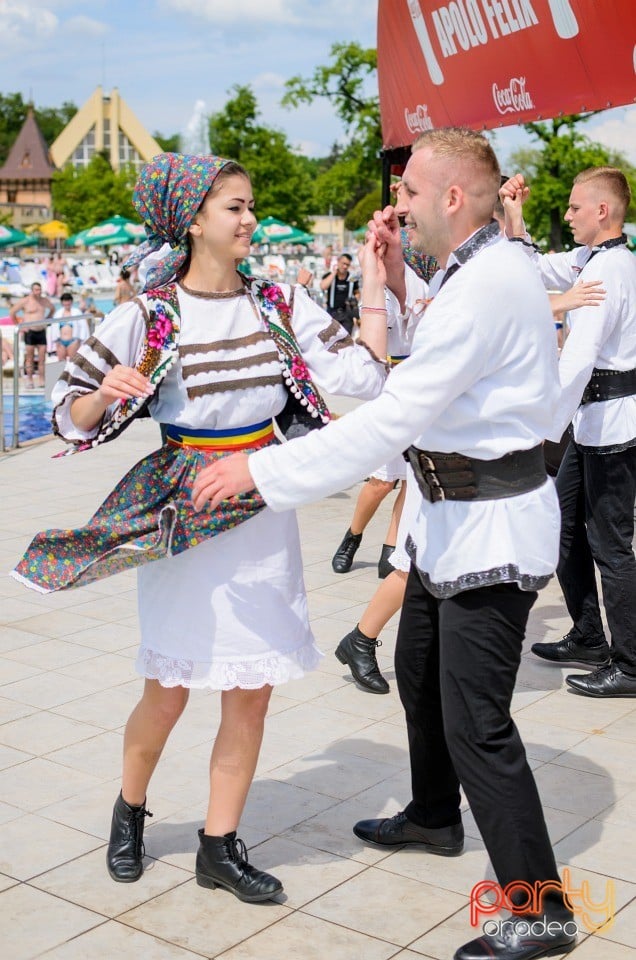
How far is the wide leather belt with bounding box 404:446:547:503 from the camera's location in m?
2.97

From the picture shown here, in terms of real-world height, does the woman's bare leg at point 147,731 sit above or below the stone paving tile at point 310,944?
above

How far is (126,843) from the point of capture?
3477 millimetres

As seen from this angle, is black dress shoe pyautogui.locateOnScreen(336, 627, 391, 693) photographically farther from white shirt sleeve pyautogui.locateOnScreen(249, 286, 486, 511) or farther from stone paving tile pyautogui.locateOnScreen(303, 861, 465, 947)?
white shirt sleeve pyautogui.locateOnScreen(249, 286, 486, 511)

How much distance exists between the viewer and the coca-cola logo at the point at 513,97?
30.4 feet

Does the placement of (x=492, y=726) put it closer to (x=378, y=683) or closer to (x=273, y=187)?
(x=378, y=683)

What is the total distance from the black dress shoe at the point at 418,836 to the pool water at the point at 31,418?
387 inches

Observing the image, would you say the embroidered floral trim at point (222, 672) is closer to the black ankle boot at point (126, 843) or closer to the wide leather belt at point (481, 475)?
the black ankle boot at point (126, 843)

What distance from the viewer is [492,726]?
9.92 feet

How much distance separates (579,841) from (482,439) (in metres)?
1.48

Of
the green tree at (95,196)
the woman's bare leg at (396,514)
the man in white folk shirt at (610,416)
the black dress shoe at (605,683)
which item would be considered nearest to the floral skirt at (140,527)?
the man in white folk shirt at (610,416)

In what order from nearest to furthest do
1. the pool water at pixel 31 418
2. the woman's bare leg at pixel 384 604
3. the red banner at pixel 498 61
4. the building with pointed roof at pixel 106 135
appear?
the woman's bare leg at pixel 384 604 → the red banner at pixel 498 61 → the pool water at pixel 31 418 → the building with pointed roof at pixel 106 135

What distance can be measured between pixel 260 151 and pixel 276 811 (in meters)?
59.1

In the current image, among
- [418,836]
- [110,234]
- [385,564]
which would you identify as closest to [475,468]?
[418,836]

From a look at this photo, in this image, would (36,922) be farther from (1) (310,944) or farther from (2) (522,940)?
(2) (522,940)
